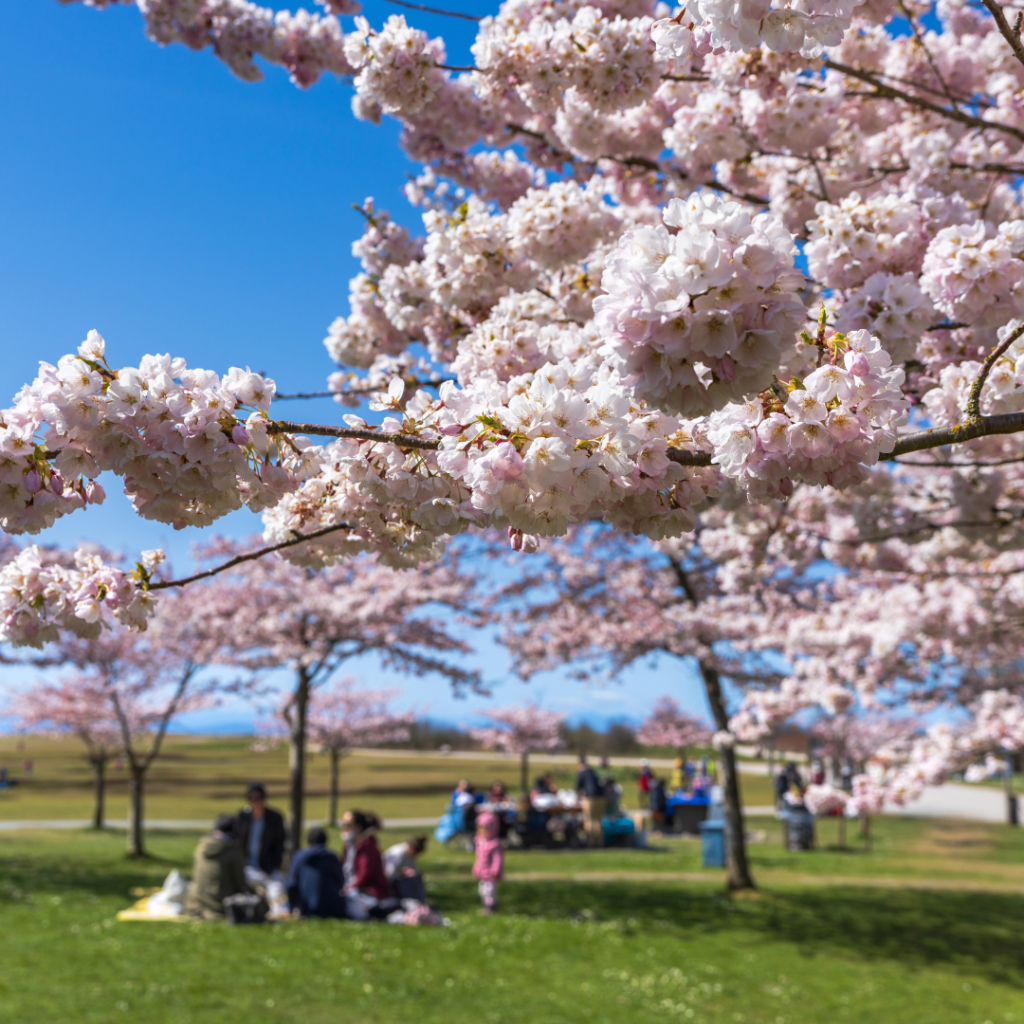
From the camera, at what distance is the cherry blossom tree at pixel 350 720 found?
31.0 m

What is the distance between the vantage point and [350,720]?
3256 cm

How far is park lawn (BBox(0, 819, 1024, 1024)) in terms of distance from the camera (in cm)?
723

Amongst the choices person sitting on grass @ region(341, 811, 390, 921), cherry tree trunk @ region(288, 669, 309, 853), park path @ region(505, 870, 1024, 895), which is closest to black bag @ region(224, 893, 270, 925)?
person sitting on grass @ region(341, 811, 390, 921)

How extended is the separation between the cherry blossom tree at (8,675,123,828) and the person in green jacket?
12.8 meters

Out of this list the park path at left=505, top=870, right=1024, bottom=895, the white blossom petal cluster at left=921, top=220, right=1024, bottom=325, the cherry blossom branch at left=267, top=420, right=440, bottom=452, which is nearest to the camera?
the cherry blossom branch at left=267, top=420, right=440, bottom=452

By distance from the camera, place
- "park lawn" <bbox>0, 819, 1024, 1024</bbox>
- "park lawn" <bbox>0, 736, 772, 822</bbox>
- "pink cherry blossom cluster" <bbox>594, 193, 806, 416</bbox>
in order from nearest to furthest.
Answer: "pink cherry blossom cluster" <bbox>594, 193, 806, 416</bbox> < "park lawn" <bbox>0, 819, 1024, 1024</bbox> < "park lawn" <bbox>0, 736, 772, 822</bbox>

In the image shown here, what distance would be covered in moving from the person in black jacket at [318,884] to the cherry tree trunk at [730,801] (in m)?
5.93

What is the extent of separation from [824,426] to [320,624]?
48.0 ft

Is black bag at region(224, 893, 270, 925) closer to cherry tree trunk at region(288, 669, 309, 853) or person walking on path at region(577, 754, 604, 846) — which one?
cherry tree trunk at region(288, 669, 309, 853)

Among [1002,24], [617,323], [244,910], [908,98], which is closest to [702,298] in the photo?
[617,323]

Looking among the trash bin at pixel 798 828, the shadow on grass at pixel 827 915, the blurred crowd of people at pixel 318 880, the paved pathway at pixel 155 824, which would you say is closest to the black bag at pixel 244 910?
the blurred crowd of people at pixel 318 880

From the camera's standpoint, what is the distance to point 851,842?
2292cm

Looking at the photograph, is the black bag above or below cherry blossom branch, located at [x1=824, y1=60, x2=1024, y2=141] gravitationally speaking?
below

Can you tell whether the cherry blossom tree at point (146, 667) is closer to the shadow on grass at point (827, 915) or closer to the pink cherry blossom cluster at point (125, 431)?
the shadow on grass at point (827, 915)
